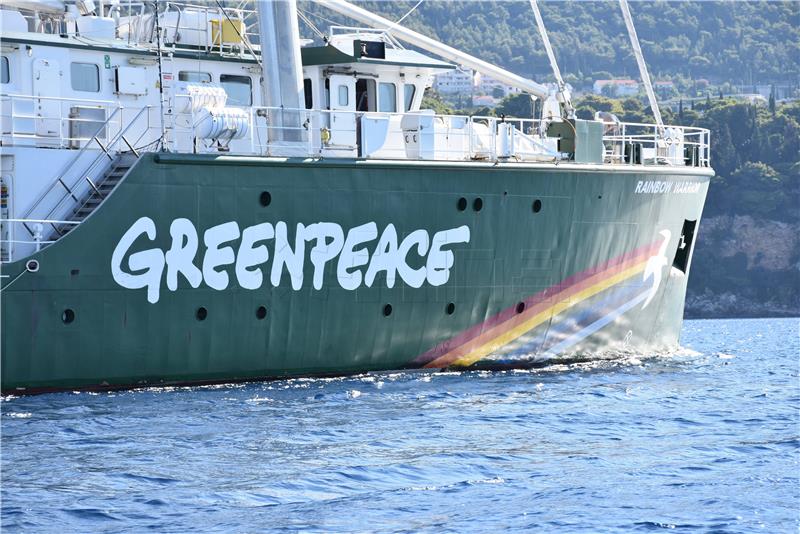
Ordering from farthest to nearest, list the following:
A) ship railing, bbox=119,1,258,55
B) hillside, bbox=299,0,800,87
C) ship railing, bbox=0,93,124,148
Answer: hillside, bbox=299,0,800,87 → ship railing, bbox=119,1,258,55 → ship railing, bbox=0,93,124,148

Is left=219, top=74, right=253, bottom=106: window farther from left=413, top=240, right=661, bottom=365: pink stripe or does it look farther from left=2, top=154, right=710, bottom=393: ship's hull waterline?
left=413, top=240, right=661, bottom=365: pink stripe

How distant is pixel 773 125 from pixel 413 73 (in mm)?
82040

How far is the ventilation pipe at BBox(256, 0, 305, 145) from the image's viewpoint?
62.2 feet

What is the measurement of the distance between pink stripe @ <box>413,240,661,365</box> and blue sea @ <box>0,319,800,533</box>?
2.43ft

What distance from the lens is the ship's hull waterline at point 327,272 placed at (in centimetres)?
1666

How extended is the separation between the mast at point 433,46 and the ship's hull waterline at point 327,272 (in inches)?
122

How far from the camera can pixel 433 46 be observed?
23250 millimetres

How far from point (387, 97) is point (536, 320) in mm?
4199

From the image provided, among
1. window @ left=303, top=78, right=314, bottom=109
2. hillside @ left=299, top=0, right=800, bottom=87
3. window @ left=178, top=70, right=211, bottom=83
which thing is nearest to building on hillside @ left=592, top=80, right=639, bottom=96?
hillside @ left=299, top=0, right=800, bottom=87

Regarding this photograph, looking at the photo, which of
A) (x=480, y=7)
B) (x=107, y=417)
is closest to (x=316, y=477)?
(x=107, y=417)

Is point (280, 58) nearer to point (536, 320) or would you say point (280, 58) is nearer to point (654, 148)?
point (536, 320)

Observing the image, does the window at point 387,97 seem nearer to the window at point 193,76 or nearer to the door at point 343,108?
the door at point 343,108

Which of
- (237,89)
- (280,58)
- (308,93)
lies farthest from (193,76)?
(308,93)

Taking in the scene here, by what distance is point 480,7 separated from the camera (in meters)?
159
